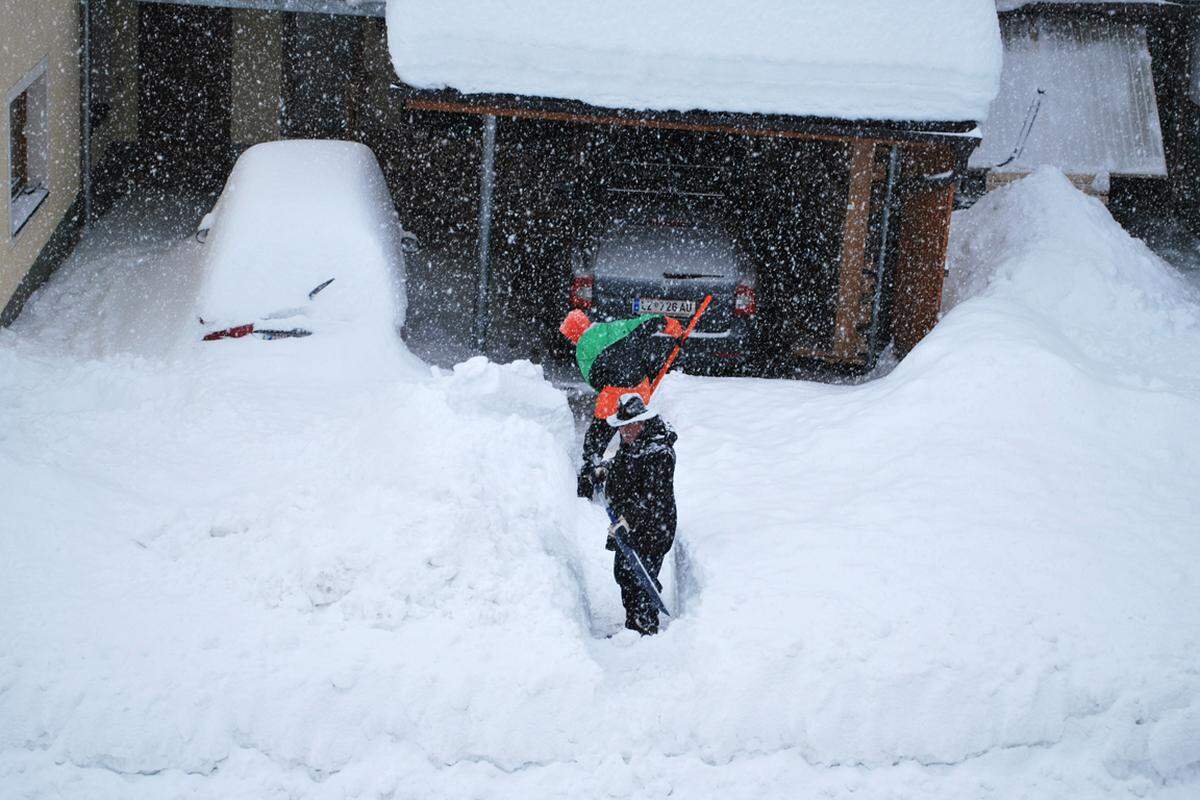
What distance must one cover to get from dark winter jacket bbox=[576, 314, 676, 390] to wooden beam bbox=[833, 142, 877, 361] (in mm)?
5423

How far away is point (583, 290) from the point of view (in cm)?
950

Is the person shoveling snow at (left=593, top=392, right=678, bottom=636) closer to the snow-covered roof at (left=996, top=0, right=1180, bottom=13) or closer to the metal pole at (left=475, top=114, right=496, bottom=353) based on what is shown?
the metal pole at (left=475, top=114, right=496, bottom=353)

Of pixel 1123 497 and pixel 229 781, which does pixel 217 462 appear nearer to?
pixel 229 781

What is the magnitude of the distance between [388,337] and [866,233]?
15.5ft

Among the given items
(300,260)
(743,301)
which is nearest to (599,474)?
(300,260)

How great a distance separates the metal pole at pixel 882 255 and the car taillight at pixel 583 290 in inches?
99.6

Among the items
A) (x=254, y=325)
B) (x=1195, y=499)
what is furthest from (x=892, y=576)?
(x=254, y=325)

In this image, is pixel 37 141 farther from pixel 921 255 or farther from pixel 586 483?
pixel 921 255

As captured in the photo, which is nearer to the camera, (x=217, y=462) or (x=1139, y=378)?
(x=217, y=462)

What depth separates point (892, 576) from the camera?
5898 millimetres

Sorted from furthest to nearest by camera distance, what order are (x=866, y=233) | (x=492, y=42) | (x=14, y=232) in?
(x=866, y=233) < (x=14, y=232) < (x=492, y=42)

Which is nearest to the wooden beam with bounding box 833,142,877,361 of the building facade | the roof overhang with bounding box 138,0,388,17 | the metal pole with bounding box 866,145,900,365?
the metal pole with bounding box 866,145,900,365

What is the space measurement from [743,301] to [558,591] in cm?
446

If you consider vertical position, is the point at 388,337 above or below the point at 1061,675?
above
